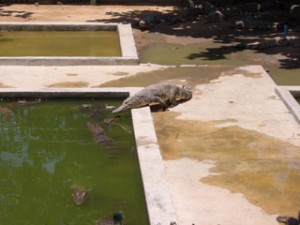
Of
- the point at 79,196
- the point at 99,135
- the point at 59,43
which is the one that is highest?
the point at 79,196

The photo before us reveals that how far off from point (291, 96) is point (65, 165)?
15.1ft

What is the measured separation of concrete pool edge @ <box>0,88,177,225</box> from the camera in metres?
6.50

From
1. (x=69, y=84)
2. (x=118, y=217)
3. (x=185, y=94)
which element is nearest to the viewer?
(x=118, y=217)

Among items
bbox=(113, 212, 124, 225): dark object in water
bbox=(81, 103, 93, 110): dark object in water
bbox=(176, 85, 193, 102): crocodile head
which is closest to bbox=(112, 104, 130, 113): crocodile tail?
bbox=(81, 103, 93, 110): dark object in water

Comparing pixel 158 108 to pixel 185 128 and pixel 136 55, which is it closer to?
pixel 185 128

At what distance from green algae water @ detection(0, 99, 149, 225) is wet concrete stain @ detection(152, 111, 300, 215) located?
715 mm

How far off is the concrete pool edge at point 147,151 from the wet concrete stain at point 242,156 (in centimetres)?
21

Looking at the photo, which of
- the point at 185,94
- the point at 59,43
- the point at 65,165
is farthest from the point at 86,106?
the point at 59,43

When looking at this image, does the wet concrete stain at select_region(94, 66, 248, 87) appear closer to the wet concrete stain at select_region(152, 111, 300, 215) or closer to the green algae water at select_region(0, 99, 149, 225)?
the green algae water at select_region(0, 99, 149, 225)

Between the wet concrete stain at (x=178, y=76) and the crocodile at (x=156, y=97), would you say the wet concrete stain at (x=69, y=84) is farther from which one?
the crocodile at (x=156, y=97)

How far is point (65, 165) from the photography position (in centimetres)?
806

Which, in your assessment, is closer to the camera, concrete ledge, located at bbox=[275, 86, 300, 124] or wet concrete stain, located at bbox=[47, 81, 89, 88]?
concrete ledge, located at bbox=[275, 86, 300, 124]

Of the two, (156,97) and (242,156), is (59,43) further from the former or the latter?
(242,156)

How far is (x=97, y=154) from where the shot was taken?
835cm
